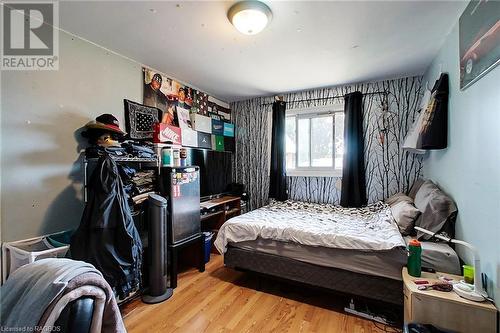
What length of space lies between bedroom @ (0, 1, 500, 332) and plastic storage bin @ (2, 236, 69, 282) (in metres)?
0.01

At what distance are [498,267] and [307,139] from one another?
2.81 m

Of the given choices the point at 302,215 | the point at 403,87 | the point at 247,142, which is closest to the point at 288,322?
the point at 302,215

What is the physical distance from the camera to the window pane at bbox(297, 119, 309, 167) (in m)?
3.88

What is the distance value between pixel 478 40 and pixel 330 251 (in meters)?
1.86

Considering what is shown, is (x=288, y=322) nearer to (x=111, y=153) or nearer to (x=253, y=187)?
(x=111, y=153)

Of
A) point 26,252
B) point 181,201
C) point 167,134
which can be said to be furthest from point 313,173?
point 26,252

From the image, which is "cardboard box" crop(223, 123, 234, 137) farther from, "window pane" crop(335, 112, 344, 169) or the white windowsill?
"window pane" crop(335, 112, 344, 169)

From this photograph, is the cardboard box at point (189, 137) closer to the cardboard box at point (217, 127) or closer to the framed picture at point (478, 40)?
the cardboard box at point (217, 127)

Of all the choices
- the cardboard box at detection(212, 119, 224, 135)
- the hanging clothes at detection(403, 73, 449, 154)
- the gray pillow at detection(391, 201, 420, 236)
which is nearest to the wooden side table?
the gray pillow at detection(391, 201, 420, 236)

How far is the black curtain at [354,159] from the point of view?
3334mm

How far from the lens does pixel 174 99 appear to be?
10.5 ft

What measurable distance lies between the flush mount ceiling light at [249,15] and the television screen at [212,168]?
1826 millimetres

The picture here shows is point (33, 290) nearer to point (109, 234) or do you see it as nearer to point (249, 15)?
point (109, 234)

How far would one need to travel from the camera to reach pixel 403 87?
320 cm
